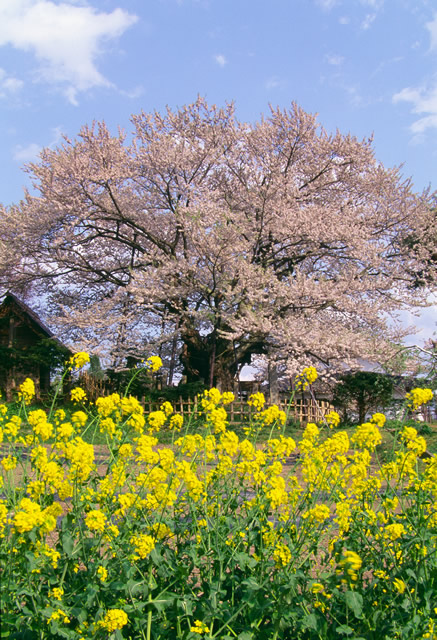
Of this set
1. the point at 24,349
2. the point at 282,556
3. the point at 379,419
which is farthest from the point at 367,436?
the point at 24,349

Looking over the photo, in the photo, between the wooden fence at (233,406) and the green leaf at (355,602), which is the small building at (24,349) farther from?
the green leaf at (355,602)

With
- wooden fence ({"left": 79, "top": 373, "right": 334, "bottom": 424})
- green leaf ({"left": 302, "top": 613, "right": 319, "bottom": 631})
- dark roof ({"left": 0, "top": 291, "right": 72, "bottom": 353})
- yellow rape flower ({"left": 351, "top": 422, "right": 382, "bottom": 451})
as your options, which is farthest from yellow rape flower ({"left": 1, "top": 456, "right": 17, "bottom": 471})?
dark roof ({"left": 0, "top": 291, "right": 72, "bottom": 353})

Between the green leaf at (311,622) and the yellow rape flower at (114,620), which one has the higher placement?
the yellow rape flower at (114,620)

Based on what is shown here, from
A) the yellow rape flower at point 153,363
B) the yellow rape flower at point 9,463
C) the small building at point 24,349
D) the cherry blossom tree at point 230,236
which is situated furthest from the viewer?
the small building at point 24,349

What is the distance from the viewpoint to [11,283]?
20375 mm

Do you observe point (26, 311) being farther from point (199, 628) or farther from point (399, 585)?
point (399, 585)

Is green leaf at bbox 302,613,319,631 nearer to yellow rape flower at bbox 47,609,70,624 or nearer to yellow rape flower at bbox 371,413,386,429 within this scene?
yellow rape flower at bbox 47,609,70,624

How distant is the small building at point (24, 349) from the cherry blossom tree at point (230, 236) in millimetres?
1452

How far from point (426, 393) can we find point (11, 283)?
758 inches

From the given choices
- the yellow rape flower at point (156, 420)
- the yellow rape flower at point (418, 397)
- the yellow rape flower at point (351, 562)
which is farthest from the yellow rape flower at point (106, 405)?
the yellow rape flower at point (418, 397)

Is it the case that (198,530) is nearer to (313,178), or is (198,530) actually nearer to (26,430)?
(26,430)

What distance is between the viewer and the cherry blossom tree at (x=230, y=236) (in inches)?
630

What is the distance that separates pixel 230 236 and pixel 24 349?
9.61 m

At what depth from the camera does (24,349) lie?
2014 cm
